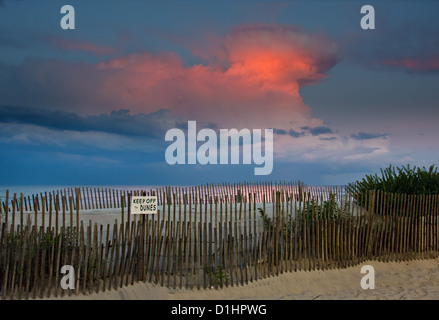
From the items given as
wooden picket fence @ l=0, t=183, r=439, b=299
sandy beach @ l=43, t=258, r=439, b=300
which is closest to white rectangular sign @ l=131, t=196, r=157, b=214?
wooden picket fence @ l=0, t=183, r=439, b=299

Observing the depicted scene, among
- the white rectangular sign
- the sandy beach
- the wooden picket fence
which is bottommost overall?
the sandy beach

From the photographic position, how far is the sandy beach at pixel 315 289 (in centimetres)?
795

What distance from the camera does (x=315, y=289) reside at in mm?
8828

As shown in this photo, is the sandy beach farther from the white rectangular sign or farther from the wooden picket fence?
the white rectangular sign

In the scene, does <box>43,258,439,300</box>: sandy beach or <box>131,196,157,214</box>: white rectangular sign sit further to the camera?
<box>131,196,157,214</box>: white rectangular sign

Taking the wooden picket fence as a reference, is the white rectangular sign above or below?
above

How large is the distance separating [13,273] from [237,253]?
430 cm

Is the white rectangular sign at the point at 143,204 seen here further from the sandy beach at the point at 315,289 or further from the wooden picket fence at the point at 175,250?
the sandy beach at the point at 315,289

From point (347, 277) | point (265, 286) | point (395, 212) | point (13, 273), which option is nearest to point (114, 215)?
point (13, 273)

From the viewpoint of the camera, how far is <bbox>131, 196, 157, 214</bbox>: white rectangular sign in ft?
26.7

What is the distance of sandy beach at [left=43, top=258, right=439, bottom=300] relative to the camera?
26.1 ft

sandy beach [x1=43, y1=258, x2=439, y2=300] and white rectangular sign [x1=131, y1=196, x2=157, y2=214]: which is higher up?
white rectangular sign [x1=131, y1=196, x2=157, y2=214]

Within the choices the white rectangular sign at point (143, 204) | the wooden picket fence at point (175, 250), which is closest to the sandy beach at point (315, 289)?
the wooden picket fence at point (175, 250)

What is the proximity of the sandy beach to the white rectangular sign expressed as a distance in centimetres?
144
